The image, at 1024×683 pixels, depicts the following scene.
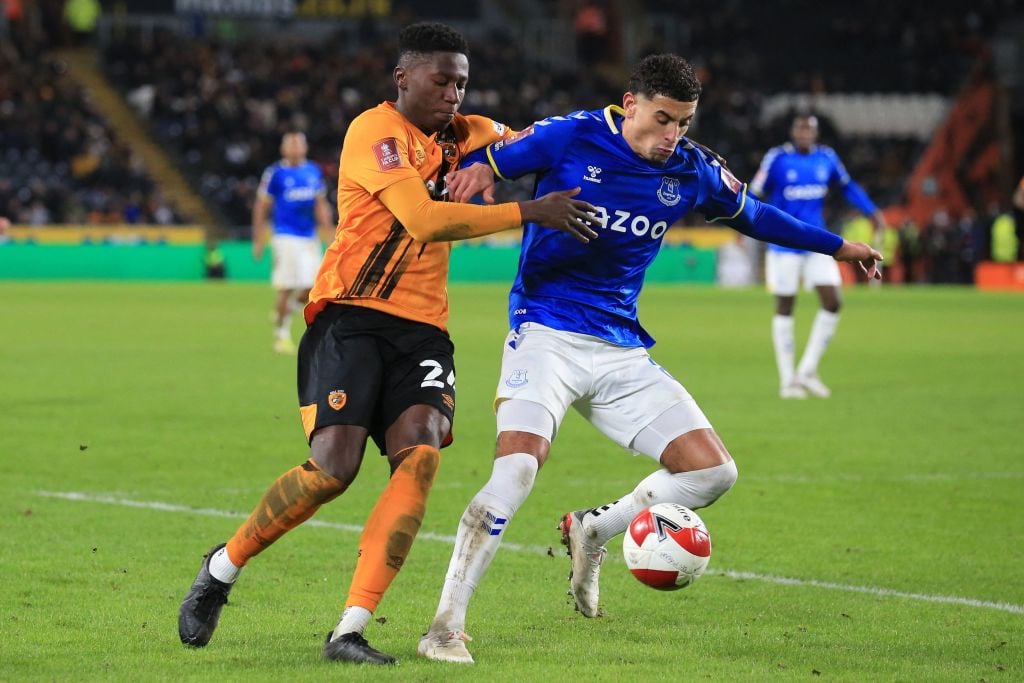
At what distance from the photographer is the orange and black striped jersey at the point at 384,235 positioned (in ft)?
17.7

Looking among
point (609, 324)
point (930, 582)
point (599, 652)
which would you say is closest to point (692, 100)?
point (609, 324)

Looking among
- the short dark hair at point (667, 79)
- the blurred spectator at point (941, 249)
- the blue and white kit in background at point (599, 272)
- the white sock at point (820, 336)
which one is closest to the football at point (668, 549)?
the blue and white kit in background at point (599, 272)

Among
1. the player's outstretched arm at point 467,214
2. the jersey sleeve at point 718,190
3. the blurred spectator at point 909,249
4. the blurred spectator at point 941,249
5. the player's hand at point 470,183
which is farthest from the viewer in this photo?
the blurred spectator at point 941,249

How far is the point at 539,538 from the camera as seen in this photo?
7582 mm

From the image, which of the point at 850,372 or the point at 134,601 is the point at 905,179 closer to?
the point at 850,372

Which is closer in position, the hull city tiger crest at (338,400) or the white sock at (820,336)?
the hull city tiger crest at (338,400)

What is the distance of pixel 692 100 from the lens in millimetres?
5660

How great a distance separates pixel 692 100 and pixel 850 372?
11.6 meters

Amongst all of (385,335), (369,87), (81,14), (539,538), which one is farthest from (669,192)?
(81,14)

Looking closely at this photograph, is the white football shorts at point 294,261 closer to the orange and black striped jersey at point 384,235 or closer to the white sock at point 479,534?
the orange and black striped jersey at point 384,235

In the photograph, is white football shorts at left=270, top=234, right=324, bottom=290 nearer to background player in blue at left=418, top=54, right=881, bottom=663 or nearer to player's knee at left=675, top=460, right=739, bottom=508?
background player in blue at left=418, top=54, right=881, bottom=663

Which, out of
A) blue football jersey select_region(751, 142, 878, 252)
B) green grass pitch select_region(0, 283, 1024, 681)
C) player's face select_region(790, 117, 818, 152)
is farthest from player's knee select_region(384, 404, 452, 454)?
player's face select_region(790, 117, 818, 152)

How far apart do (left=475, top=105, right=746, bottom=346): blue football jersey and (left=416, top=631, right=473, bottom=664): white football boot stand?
1327 mm

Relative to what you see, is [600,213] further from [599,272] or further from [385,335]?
[385,335]
